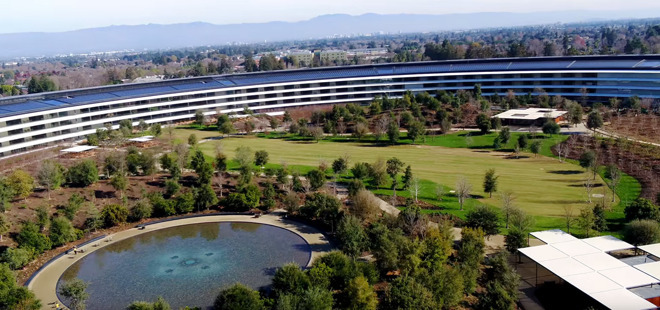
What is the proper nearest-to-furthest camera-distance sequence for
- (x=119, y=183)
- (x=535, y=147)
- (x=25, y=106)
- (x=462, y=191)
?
(x=462, y=191) < (x=119, y=183) < (x=535, y=147) < (x=25, y=106)

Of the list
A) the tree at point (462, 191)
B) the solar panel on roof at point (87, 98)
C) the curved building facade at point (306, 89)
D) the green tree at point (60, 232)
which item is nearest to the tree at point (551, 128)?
the tree at point (462, 191)

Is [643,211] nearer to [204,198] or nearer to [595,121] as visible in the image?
[595,121]

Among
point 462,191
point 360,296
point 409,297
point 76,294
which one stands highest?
point 462,191

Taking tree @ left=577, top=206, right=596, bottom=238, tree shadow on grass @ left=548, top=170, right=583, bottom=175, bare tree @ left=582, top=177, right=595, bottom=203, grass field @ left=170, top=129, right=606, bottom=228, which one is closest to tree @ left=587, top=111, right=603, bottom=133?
grass field @ left=170, top=129, right=606, bottom=228

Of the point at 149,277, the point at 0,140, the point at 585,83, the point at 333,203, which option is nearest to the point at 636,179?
the point at 333,203

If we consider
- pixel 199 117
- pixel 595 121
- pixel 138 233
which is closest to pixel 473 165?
pixel 595 121

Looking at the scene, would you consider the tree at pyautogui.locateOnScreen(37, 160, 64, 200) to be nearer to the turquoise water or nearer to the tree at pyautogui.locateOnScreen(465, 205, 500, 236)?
the turquoise water
